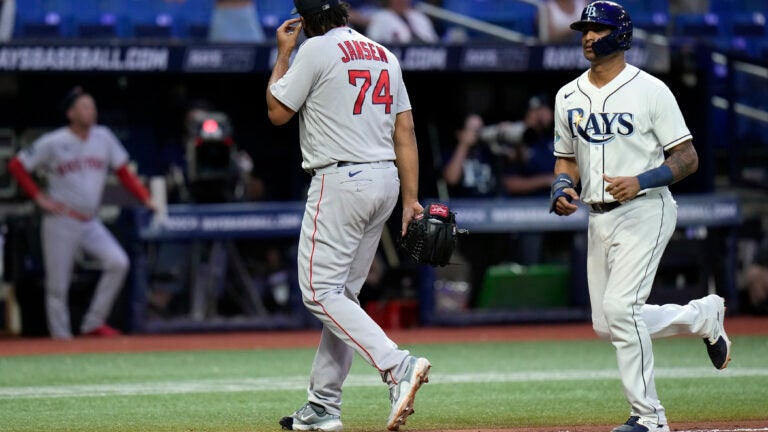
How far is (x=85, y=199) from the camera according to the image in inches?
442

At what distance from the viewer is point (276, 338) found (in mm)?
11281

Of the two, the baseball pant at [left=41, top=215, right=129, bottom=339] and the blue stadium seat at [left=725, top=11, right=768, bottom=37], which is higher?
the blue stadium seat at [left=725, top=11, right=768, bottom=37]

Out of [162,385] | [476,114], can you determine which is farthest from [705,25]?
[162,385]

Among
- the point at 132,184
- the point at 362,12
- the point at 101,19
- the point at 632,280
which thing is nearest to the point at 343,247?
the point at 632,280

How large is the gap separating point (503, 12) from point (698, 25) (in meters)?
2.21

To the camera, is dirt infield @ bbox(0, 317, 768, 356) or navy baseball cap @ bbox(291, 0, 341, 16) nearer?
navy baseball cap @ bbox(291, 0, 341, 16)

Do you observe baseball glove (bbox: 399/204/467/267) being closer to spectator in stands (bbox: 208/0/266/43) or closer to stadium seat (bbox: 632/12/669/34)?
spectator in stands (bbox: 208/0/266/43)

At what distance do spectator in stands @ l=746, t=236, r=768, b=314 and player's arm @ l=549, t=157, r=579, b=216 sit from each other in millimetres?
6947

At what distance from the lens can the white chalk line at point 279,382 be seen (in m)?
7.36

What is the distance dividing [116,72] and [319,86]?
6.67 m

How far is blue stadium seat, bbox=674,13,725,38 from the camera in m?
14.7

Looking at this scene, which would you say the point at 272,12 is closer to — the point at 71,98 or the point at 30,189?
the point at 71,98

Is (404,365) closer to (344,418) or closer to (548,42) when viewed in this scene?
(344,418)

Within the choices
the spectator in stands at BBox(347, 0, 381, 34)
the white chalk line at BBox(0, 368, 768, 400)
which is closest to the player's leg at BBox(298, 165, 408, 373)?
the white chalk line at BBox(0, 368, 768, 400)
